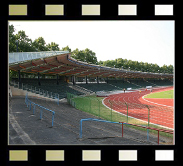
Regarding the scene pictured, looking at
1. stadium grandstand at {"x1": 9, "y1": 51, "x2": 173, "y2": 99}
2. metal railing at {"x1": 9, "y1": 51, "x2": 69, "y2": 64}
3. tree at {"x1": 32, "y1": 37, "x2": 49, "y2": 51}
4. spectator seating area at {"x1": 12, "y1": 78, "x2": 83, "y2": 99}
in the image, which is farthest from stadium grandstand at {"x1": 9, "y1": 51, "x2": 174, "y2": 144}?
tree at {"x1": 32, "y1": 37, "x2": 49, "y2": 51}

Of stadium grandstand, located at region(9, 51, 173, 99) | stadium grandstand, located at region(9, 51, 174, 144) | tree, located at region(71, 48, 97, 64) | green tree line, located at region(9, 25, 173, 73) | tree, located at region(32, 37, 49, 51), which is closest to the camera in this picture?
stadium grandstand, located at region(9, 51, 174, 144)

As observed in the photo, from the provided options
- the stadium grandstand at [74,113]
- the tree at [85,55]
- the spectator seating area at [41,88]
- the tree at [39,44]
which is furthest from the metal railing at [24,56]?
the tree at [85,55]

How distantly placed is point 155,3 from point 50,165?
4.99 m

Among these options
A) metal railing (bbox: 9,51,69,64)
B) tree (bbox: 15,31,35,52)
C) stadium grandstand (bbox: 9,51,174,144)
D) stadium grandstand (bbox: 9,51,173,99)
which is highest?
tree (bbox: 15,31,35,52)

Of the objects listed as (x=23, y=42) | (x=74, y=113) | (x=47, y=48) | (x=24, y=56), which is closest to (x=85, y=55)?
Answer: (x=47, y=48)

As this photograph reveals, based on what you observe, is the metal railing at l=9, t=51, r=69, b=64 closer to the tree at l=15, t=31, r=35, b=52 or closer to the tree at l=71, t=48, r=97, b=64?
the tree at l=15, t=31, r=35, b=52

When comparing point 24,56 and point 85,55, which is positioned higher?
point 85,55

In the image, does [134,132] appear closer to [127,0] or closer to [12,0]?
[127,0]

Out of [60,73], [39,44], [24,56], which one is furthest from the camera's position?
[39,44]

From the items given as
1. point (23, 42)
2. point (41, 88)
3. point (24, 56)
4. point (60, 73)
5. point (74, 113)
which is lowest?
point (74, 113)

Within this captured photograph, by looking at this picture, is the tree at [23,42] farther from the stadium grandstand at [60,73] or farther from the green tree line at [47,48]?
the stadium grandstand at [60,73]

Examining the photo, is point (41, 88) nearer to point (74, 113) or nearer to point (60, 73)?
point (60, 73)

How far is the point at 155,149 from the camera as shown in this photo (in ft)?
13.6

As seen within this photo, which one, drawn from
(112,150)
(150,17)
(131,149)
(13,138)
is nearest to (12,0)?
(150,17)
